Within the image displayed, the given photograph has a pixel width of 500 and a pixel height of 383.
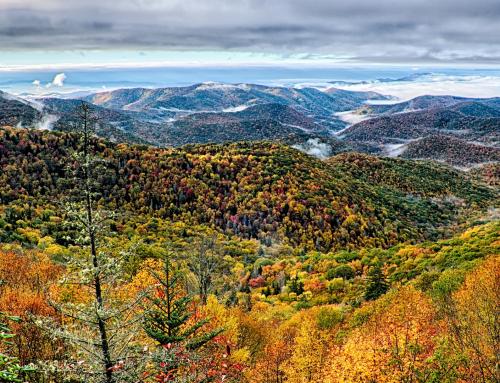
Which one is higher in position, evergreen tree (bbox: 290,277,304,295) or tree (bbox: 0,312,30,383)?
tree (bbox: 0,312,30,383)

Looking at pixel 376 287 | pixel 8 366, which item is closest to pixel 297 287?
pixel 376 287

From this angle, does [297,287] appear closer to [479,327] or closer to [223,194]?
[479,327]

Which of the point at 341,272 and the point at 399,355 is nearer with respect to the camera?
the point at 399,355

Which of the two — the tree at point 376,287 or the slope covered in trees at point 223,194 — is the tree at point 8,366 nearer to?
the tree at point 376,287

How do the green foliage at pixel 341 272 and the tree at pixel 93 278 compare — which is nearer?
the tree at pixel 93 278

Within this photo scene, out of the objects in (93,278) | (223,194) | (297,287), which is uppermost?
(93,278)

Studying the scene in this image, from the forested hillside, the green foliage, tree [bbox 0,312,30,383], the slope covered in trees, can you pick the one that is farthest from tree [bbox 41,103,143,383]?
the slope covered in trees

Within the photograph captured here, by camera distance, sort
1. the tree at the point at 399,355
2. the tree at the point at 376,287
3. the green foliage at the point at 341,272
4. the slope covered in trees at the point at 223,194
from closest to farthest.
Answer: the tree at the point at 399,355 < the tree at the point at 376,287 < the green foliage at the point at 341,272 < the slope covered in trees at the point at 223,194

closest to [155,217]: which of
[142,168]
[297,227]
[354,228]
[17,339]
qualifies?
[142,168]

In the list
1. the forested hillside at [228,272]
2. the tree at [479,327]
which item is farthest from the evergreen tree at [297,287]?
the tree at [479,327]

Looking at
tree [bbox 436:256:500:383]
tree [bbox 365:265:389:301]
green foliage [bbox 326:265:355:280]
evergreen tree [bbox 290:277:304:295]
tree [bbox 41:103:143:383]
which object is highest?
tree [bbox 41:103:143:383]

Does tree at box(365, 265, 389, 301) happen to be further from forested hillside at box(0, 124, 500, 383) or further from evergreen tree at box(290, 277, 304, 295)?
evergreen tree at box(290, 277, 304, 295)
